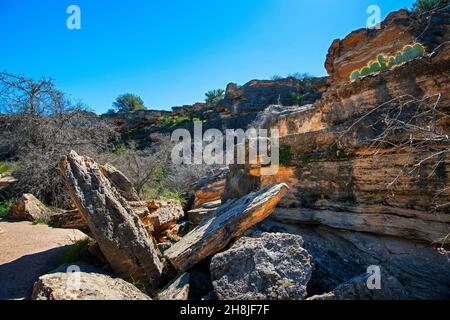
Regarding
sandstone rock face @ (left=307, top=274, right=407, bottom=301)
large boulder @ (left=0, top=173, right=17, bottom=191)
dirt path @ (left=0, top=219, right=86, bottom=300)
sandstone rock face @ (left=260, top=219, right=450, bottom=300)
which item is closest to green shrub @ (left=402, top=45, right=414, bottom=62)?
sandstone rock face @ (left=260, top=219, right=450, bottom=300)

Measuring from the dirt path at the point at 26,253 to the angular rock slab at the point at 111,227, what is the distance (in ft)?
2.79

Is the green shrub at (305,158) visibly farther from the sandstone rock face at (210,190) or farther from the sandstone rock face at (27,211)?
the sandstone rock face at (27,211)

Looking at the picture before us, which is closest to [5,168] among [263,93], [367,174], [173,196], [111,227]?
[173,196]

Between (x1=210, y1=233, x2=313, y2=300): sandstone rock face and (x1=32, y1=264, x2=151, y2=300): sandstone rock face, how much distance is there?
2.62ft

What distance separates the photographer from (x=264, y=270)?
7.52ft

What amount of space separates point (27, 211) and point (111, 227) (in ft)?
13.0

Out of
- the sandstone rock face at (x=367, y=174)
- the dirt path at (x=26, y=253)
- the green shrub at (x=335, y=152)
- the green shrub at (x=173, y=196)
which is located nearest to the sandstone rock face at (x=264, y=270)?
the sandstone rock face at (x=367, y=174)

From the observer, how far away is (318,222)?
325 centimetres

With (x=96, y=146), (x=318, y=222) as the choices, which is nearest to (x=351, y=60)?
(x=96, y=146)

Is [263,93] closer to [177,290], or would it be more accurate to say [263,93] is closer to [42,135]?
[42,135]

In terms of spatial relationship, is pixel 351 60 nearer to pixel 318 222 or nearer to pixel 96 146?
pixel 96 146

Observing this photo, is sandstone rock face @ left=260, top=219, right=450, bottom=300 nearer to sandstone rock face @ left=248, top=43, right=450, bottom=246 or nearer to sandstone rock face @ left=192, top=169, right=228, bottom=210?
sandstone rock face @ left=248, top=43, right=450, bottom=246

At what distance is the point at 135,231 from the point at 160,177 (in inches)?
263

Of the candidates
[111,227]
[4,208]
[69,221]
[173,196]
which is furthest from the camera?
[173,196]
